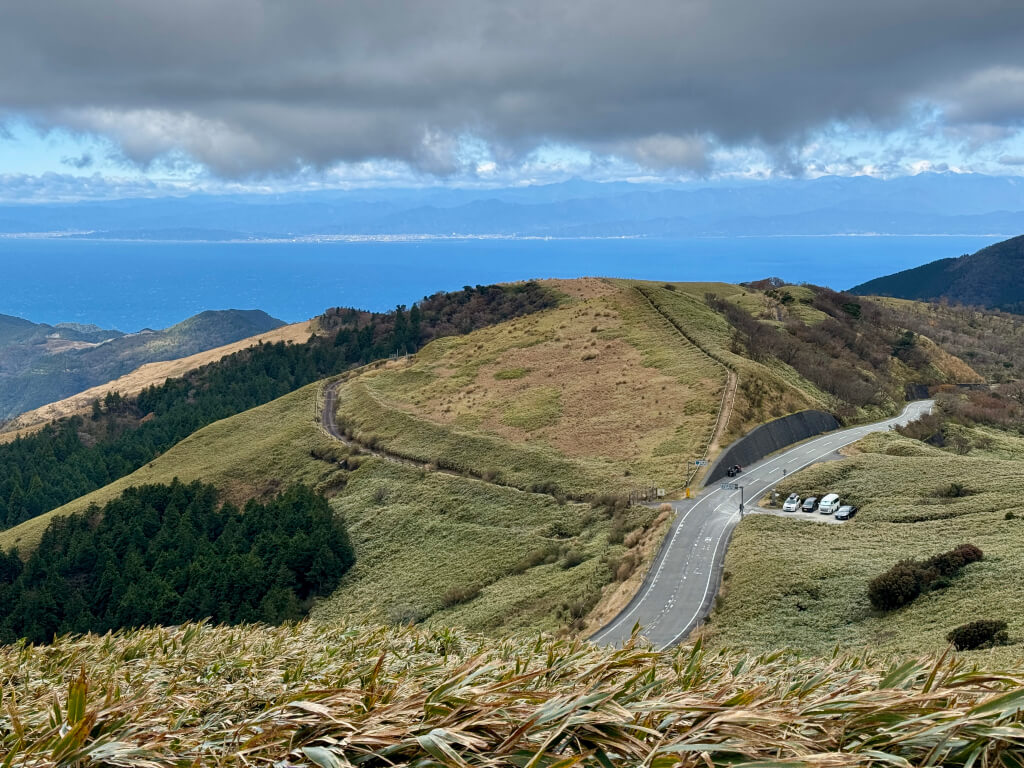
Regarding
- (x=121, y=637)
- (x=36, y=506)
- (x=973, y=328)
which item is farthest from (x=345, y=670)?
(x=973, y=328)

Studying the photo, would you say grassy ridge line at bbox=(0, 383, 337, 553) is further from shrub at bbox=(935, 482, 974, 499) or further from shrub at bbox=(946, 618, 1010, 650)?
shrub at bbox=(946, 618, 1010, 650)

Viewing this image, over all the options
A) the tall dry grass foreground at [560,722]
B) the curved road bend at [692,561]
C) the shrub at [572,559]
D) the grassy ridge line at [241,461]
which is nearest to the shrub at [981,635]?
the curved road bend at [692,561]

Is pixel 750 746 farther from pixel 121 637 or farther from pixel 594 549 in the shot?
pixel 594 549

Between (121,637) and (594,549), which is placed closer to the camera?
(121,637)

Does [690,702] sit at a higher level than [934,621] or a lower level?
higher

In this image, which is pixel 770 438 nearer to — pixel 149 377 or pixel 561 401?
pixel 561 401
